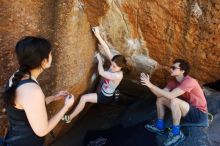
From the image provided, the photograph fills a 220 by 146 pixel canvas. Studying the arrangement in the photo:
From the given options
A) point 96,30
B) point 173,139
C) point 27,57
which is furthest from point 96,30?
point 27,57

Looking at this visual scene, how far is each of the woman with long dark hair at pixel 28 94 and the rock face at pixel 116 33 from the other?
65.1 inches

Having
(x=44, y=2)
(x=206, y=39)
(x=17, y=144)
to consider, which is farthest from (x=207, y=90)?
(x=17, y=144)

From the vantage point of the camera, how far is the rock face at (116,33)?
470 cm

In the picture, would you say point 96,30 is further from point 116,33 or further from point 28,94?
point 28,94

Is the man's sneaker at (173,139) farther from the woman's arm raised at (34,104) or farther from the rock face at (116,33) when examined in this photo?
the woman's arm raised at (34,104)

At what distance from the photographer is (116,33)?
17.2 ft

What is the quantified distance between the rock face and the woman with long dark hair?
1.65 meters

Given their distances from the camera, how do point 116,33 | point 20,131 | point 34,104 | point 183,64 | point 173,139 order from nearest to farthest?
point 34,104
point 20,131
point 183,64
point 173,139
point 116,33

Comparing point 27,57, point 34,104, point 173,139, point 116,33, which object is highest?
point 116,33

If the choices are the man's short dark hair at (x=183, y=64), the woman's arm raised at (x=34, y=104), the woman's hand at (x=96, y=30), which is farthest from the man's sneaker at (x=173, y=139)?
the woman's arm raised at (x=34, y=104)

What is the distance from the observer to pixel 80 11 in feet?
16.4

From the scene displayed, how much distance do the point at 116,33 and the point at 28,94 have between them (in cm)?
250

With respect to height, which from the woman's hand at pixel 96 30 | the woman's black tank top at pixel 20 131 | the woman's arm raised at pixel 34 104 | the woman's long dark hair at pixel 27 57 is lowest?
the woman's black tank top at pixel 20 131

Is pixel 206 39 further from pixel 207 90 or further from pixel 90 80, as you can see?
pixel 90 80
